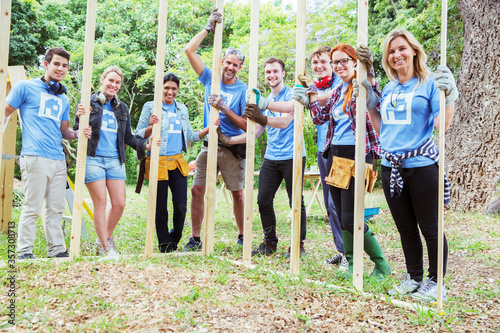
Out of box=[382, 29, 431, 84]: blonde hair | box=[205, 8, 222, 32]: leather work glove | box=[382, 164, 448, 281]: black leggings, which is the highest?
box=[205, 8, 222, 32]: leather work glove

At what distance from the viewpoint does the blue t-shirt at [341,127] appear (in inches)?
128

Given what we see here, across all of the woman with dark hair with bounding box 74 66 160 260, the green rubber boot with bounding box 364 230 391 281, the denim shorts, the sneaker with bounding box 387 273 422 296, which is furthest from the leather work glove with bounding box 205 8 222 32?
the sneaker with bounding box 387 273 422 296

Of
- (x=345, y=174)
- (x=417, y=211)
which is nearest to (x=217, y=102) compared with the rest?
(x=345, y=174)

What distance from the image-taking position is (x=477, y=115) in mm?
7055

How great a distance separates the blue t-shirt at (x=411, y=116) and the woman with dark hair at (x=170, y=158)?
6.44 feet

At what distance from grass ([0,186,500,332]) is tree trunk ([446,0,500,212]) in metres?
3.40

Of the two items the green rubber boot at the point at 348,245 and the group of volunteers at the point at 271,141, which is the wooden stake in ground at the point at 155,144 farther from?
the green rubber boot at the point at 348,245

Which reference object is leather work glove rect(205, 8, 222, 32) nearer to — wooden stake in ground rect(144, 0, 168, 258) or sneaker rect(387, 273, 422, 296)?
wooden stake in ground rect(144, 0, 168, 258)

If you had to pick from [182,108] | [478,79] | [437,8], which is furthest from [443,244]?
[437,8]

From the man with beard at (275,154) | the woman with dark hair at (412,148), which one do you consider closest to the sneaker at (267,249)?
the man with beard at (275,154)

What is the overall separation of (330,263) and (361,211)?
1325 mm

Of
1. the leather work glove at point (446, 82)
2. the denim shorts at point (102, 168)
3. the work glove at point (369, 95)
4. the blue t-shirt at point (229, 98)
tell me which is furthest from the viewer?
the blue t-shirt at point (229, 98)

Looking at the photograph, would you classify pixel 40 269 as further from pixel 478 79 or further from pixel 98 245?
pixel 478 79

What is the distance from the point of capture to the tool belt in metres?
3.07
